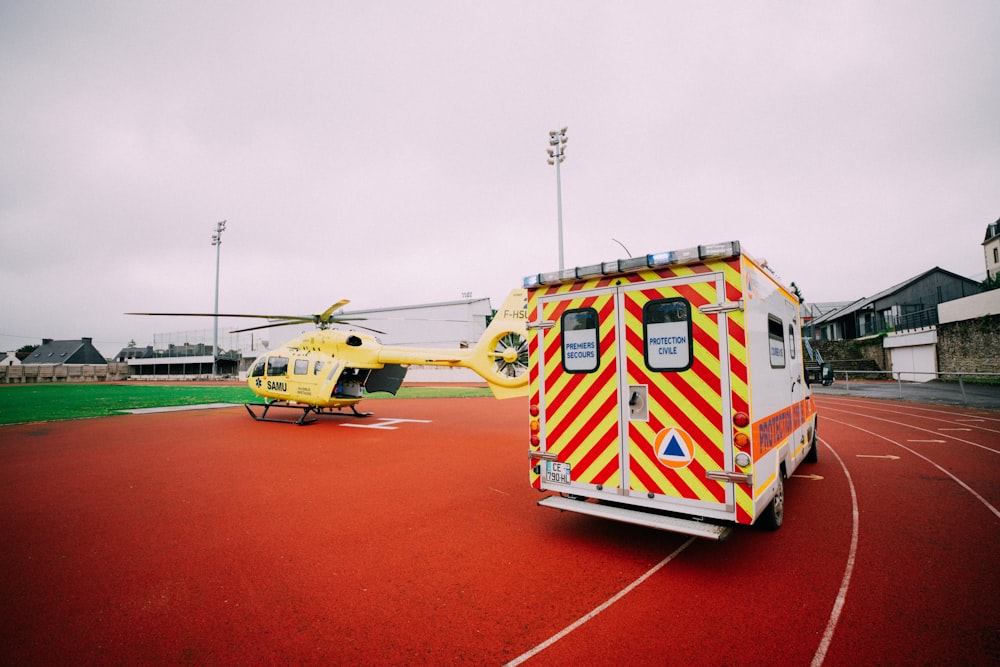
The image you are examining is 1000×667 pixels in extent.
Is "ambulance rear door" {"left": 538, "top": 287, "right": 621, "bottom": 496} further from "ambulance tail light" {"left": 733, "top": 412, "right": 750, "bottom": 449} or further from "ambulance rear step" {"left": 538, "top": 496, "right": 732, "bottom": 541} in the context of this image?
"ambulance tail light" {"left": 733, "top": 412, "right": 750, "bottom": 449}

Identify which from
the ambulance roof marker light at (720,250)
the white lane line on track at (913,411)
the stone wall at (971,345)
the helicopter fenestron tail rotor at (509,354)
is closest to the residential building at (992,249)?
the stone wall at (971,345)

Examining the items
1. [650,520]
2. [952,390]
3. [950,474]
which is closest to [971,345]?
[952,390]

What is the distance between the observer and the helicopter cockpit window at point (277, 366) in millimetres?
14864

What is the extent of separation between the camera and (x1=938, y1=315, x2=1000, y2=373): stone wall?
22438mm

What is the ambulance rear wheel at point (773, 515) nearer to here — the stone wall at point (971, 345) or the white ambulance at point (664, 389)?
the white ambulance at point (664, 389)

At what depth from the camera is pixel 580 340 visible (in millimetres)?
4918

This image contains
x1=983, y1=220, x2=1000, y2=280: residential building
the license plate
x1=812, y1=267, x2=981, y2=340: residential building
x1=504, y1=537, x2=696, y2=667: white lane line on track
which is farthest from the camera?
x1=983, y1=220, x2=1000, y2=280: residential building

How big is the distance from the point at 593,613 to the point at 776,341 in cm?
371

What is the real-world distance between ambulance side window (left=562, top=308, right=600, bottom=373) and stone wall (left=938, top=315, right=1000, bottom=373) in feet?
85.9

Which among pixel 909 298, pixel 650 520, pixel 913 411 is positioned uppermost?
pixel 909 298

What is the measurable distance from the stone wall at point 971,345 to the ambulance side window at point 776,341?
78.4ft

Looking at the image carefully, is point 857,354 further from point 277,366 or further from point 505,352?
point 277,366

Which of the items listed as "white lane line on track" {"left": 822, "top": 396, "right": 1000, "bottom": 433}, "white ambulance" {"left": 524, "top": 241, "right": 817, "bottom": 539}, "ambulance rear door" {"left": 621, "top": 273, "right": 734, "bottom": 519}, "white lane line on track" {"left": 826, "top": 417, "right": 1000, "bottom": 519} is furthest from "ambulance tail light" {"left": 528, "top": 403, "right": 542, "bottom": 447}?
"white lane line on track" {"left": 822, "top": 396, "right": 1000, "bottom": 433}

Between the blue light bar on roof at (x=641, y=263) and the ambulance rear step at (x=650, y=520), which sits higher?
the blue light bar on roof at (x=641, y=263)
